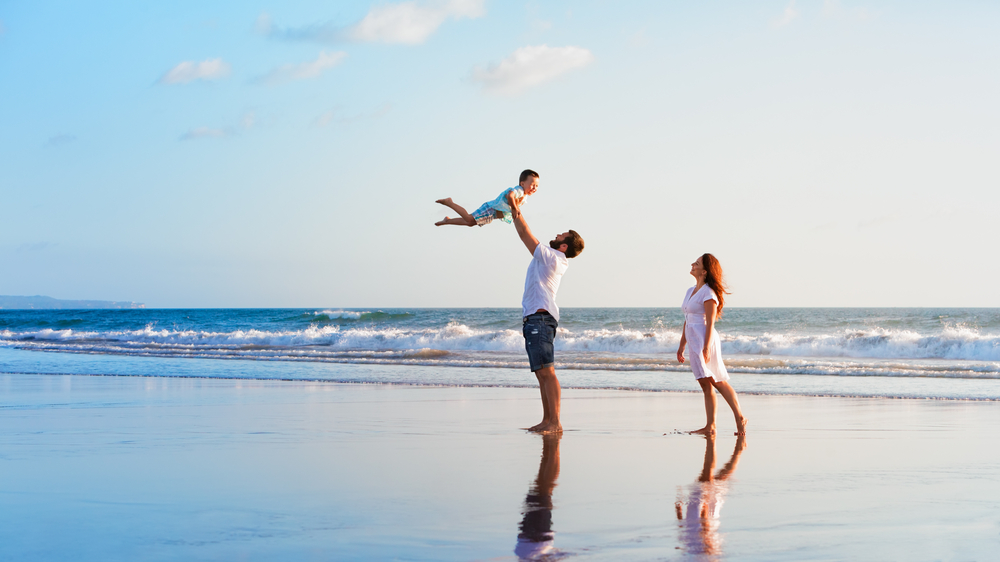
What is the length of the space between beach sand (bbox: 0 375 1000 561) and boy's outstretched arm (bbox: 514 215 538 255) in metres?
1.63

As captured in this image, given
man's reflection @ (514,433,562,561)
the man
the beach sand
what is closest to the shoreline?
the beach sand

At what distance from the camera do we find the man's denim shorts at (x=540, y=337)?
22.1 ft

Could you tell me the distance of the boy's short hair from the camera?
22.2 ft

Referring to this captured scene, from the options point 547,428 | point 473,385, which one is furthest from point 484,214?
point 473,385

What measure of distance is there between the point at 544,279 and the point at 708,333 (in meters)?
1.56

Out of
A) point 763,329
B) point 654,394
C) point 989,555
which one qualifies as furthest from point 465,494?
point 763,329

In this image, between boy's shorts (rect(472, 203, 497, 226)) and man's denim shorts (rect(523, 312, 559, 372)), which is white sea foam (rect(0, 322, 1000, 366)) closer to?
man's denim shorts (rect(523, 312, 559, 372))

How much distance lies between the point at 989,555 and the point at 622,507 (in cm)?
159

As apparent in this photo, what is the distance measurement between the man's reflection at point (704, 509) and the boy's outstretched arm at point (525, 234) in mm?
2258

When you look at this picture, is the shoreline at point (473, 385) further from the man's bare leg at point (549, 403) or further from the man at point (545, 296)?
the man at point (545, 296)

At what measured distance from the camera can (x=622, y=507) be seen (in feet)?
13.1

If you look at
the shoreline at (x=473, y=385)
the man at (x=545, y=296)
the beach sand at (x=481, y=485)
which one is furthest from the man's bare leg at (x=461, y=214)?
the shoreline at (x=473, y=385)

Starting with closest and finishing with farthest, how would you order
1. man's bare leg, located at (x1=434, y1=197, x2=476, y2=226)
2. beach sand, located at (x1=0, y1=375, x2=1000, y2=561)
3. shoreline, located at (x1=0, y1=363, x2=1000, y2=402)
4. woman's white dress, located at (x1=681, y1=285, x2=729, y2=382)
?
beach sand, located at (x1=0, y1=375, x2=1000, y2=561) → man's bare leg, located at (x1=434, y1=197, x2=476, y2=226) → woman's white dress, located at (x1=681, y1=285, x2=729, y2=382) → shoreline, located at (x1=0, y1=363, x2=1000, y2=402)

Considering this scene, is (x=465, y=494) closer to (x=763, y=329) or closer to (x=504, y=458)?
(x=504, y=458)
